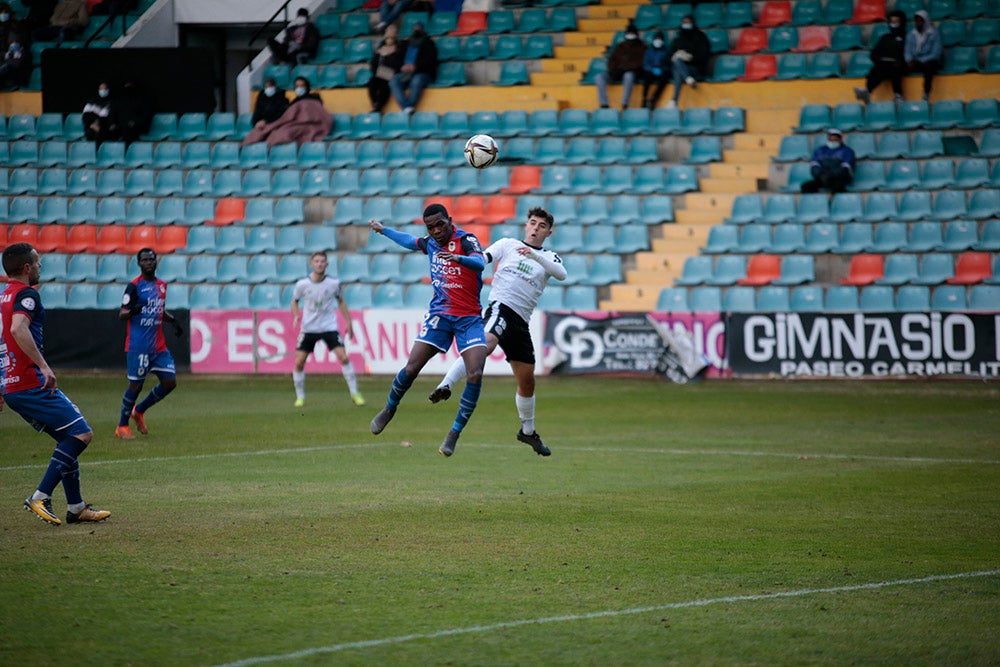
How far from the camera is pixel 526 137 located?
2909 centimetres

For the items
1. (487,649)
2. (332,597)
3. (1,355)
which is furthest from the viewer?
(1,355)

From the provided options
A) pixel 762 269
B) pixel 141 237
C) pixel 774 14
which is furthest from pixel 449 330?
pixel 774 14

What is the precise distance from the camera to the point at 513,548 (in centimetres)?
919

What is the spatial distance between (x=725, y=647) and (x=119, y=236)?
25.8 m

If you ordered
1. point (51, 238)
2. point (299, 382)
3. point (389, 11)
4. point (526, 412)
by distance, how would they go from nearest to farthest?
point (526, 412)
point (299, 382)
point (51, 238)
point (389, 11)

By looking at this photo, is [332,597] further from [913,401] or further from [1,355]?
[913,401]

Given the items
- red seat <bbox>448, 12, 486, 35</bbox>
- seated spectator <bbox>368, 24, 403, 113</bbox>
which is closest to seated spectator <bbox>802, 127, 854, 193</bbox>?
red seat <bbox>448, 12, 486, 35</bbox>

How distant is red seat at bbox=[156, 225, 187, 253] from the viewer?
29.7 metres

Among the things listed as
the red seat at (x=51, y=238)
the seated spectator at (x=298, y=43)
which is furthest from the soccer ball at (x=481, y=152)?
the seated spectator at (x=298, y=43)

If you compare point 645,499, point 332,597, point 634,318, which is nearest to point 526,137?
point 634,318

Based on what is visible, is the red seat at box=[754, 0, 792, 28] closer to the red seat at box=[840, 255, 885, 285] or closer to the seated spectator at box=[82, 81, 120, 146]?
the red seat at box=[840, 255, 885, 285]

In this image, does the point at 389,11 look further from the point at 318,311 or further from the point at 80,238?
the point at 318,311

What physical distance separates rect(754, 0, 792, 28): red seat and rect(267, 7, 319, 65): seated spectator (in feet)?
35.3

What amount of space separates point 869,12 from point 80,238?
61.6 ft
